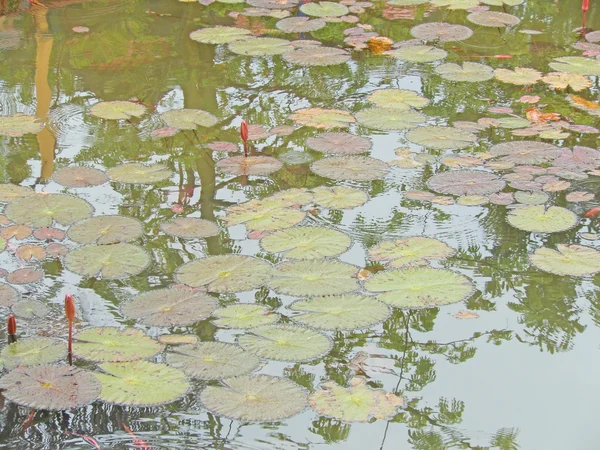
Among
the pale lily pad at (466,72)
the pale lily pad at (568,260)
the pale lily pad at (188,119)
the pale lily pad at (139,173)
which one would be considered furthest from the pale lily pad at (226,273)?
the pale lily pad at (466,72)

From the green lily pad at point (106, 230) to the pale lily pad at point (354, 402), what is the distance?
123cm

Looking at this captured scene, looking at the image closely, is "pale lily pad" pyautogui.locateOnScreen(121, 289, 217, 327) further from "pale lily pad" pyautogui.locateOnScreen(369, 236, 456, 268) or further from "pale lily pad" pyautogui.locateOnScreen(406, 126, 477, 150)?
"pale lily pad" pyautogui.locateOnScreen(406, 126, 477, 150)

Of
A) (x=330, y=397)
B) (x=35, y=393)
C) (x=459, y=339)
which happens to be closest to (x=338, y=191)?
(x=459, y=339)

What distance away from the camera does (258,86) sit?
490cm

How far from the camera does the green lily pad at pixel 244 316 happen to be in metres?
2.81

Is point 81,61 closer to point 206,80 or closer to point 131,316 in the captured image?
point 206,80

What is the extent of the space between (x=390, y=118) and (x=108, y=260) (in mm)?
1841

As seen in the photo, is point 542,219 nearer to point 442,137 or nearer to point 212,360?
point 442,137

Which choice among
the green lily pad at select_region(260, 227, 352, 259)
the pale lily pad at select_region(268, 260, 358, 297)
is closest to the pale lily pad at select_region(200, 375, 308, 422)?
the pale lily pad at select_region(268, 260, 358, 297)

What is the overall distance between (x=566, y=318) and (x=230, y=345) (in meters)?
1.17

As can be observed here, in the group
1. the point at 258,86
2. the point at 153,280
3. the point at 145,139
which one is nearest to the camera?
the point at 153,280

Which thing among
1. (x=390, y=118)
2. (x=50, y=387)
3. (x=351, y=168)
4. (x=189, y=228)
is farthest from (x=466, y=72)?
(x=50, y=387)

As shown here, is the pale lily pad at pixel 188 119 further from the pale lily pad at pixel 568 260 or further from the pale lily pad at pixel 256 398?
the pale lily pad at pixel 256 398

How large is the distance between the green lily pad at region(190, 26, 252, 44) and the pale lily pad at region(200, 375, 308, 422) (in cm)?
339
